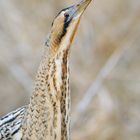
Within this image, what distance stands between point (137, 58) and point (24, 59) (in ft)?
1.93

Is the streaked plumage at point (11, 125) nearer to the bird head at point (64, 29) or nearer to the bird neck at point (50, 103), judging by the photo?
the bird neck at point (50, 103)

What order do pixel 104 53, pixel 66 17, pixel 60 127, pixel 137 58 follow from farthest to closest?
pixel 137 58 → pixel 104 53 → pixel 60 127 → pixel 66 17

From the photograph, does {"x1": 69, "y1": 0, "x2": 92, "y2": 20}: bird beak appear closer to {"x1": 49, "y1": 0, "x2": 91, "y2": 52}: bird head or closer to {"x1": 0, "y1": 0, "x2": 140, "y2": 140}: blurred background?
{"x1": 49, "y1": 0, "x2": 91, "y2": 52}: bird head

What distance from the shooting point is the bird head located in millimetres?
1171

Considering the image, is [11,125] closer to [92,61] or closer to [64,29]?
[64,29]

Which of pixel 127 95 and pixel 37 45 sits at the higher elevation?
pixel 37 45

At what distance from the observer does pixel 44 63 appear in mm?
1218

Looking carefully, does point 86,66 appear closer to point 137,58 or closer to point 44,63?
point 137,58

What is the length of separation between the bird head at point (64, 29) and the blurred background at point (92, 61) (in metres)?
1.59

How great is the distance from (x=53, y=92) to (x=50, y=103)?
3 centimetres

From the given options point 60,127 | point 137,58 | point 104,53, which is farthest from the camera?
point 137,58

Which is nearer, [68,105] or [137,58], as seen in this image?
[68,105]

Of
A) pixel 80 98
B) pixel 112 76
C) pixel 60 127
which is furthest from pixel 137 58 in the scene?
pixel 60 127

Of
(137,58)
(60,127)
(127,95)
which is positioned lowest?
(60,127)
